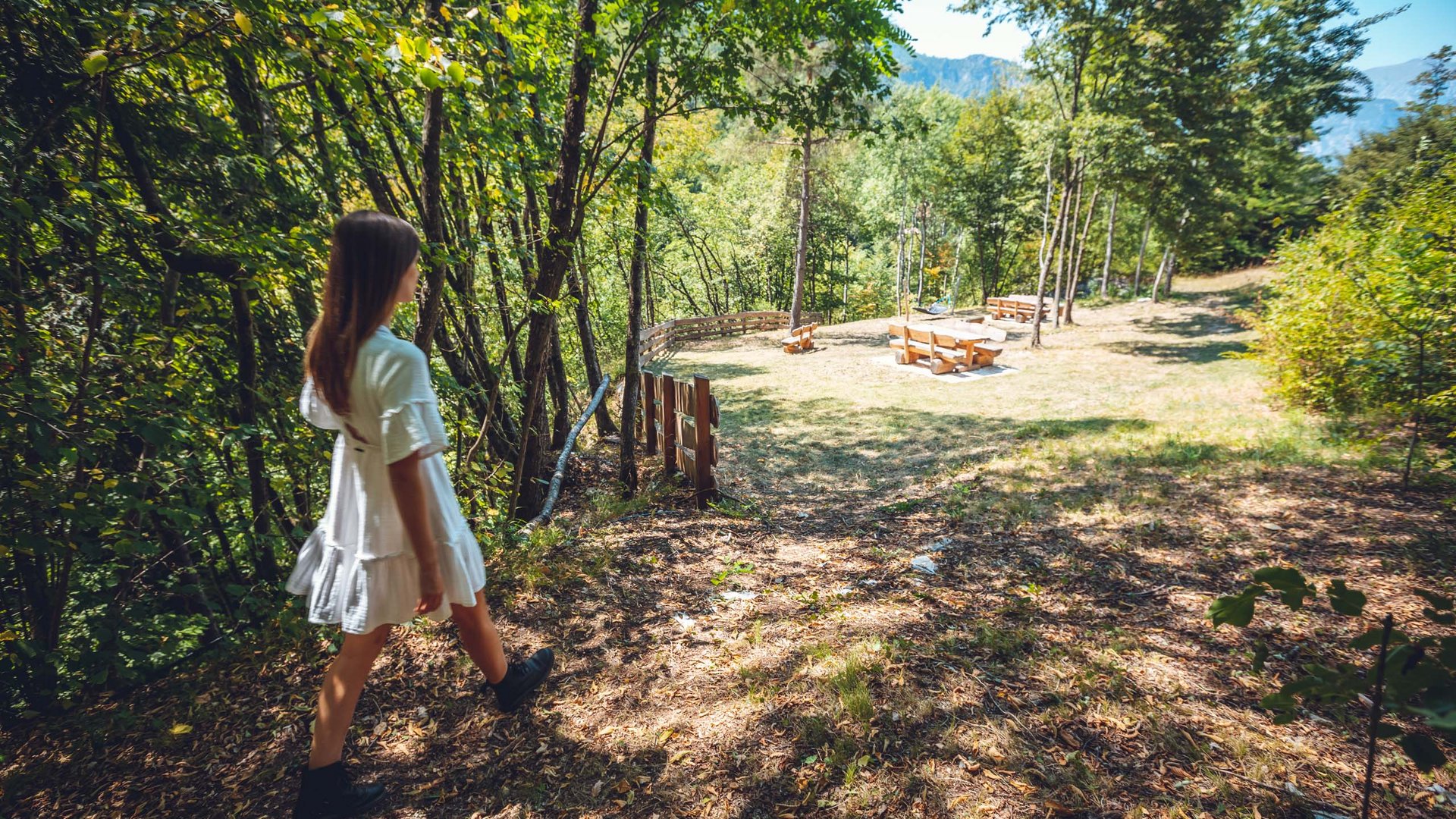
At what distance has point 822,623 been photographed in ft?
11.1

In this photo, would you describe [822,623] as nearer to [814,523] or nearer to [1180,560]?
[814,523]

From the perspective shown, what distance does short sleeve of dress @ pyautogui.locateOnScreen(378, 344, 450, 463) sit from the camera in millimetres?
1804

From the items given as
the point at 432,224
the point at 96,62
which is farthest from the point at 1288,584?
the point at 432,224

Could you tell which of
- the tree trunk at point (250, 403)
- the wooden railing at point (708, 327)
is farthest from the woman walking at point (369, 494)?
the wooden railing at point (708, 327)

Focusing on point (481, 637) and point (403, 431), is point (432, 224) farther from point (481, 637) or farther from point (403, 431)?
point (481, 637)

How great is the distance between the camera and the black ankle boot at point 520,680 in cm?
256

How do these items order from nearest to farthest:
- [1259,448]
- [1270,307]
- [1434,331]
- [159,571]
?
1. [159,571]
2. [1434,331]
3. [1259,448]
4. [1270,307]

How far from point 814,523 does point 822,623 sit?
2286 mm

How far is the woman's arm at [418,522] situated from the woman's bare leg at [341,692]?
0.25 metres

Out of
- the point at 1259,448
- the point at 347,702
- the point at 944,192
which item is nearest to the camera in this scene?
the point at 347,702

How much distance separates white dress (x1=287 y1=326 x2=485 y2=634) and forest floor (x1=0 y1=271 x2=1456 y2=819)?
0.85 m

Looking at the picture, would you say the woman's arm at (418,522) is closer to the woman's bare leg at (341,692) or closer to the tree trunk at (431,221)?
the woman's bare leg at (341,692)

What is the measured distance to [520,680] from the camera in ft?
8.52

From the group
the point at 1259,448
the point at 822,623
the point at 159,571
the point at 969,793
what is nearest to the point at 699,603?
the point at 822,623
